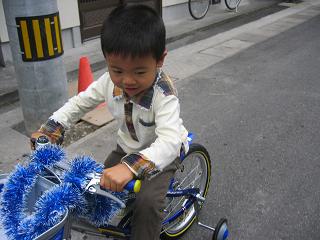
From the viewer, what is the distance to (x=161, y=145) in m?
1.59

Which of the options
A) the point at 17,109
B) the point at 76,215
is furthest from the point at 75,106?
the point at 17,109

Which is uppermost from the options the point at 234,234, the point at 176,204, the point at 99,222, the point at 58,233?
the point at 58,233

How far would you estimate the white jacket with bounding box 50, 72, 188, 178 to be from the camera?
1521 millimetres

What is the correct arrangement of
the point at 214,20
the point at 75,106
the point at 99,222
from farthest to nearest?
the point at 214,20, the point at 75,106, the point at 99,222

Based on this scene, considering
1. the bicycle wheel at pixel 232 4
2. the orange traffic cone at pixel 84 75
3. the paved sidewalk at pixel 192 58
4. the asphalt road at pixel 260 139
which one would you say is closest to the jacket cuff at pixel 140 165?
the asphalt road at pixel 260 139

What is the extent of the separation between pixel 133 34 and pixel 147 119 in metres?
0.49

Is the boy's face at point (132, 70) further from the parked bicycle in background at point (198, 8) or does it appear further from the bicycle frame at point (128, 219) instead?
the parked bicycle in background at point (198, 8)

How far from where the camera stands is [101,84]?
6.39 ft

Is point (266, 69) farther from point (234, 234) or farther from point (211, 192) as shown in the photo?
point (234, 234)

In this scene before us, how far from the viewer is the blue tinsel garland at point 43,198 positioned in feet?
3.84

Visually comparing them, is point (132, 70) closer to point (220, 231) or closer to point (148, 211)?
point (148, 211)

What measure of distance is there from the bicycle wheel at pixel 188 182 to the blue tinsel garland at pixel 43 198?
1.00 m

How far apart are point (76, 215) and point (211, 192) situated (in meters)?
1.73

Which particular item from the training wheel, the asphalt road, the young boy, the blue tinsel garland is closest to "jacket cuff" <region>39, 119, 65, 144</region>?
the young boy
